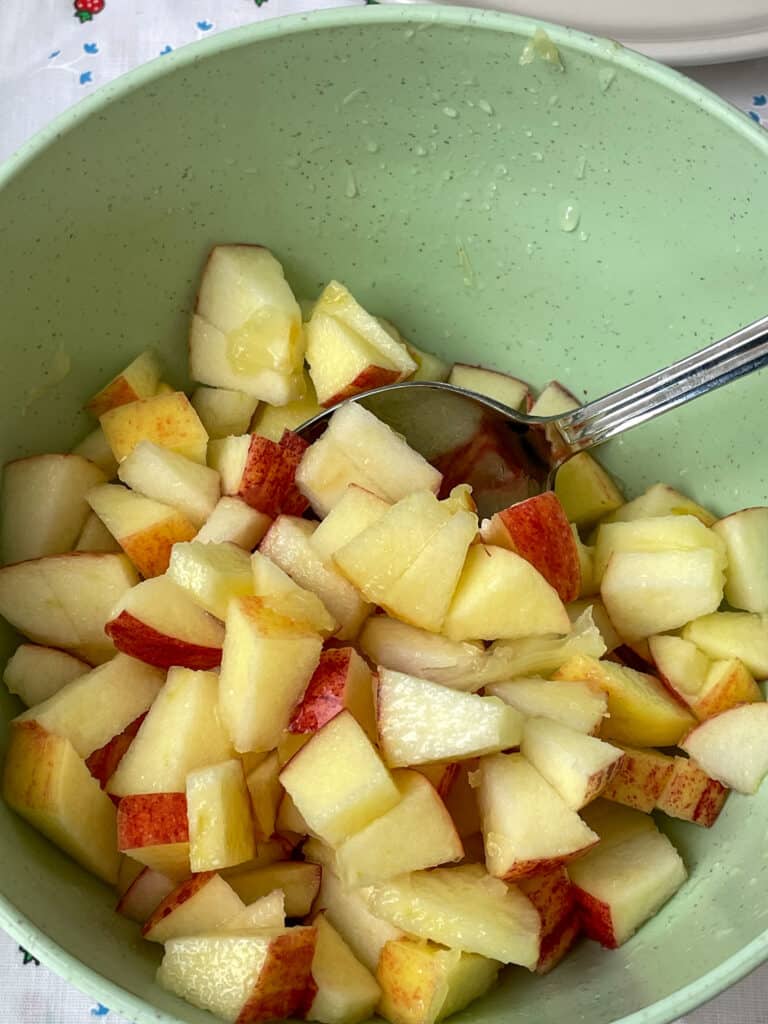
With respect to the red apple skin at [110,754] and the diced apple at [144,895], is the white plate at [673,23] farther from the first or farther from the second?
the diced apple at [144,895]

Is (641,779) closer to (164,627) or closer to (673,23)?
(164,627)

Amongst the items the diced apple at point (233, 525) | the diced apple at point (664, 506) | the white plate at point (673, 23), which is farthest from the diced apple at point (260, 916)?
the white plate at point (673, 23)

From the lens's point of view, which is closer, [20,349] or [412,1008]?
[412,1008]

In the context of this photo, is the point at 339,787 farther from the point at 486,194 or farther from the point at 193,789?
the point at 486,194

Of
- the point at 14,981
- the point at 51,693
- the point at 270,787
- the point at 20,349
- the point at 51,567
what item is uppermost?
the point at 20,349

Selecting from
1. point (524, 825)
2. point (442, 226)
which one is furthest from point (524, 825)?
point (442, 226)

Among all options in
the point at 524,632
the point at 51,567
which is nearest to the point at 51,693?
the point at 51,567

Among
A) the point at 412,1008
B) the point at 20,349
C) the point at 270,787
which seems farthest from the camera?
the point at 20,349
